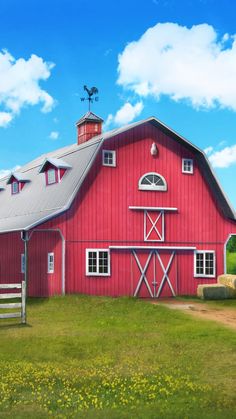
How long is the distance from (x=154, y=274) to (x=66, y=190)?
6027mm

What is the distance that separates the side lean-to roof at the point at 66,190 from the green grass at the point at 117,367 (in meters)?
8.02

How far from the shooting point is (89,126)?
3506 centimetres

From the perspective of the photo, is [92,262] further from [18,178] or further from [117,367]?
[117,367]

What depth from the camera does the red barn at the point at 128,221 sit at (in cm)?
2672

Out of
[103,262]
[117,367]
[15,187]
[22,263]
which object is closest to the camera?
[117,367]

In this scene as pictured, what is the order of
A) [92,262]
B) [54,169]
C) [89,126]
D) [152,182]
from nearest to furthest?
[92,262] < [152,182] < [54,169] < [89,126]

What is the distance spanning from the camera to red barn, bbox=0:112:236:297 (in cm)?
2672

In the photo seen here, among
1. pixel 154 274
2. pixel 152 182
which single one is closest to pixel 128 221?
pixel 152 182

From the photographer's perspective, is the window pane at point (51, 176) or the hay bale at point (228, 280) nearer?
the hay bale at point (228, 280)

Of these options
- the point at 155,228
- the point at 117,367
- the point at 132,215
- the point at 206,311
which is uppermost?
the point at 132,215

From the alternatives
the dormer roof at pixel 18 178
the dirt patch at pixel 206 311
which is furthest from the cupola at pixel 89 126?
the dirt patch at pixel 206 311

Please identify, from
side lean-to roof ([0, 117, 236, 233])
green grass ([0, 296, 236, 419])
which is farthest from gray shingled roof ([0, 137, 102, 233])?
green grass ([0, 296, 236, 419])

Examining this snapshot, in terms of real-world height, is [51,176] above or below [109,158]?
below

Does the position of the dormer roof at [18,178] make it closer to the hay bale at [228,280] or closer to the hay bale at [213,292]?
the hay bale at [228,280]
